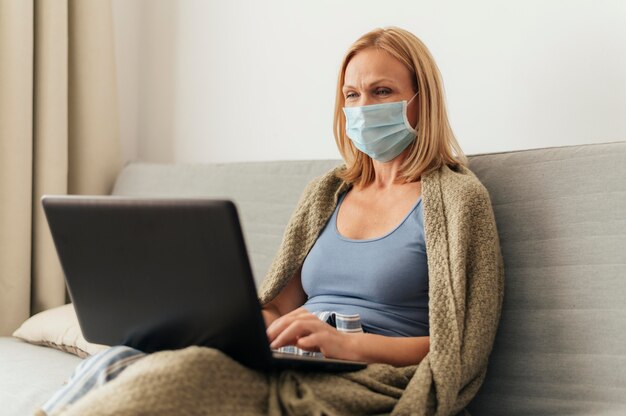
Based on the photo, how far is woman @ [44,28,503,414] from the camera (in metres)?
1.03

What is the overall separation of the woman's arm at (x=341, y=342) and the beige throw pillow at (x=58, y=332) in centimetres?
72

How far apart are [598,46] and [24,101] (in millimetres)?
1585

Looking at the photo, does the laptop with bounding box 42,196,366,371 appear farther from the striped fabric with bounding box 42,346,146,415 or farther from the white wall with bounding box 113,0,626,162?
the white wall with bounding box 113,0,626,162

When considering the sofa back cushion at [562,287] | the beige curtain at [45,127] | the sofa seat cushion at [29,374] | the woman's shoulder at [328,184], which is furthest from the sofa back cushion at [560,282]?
the beige curtain at [45,127]

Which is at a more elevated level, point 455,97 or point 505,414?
point 455,97

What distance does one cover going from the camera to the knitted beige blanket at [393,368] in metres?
0.98

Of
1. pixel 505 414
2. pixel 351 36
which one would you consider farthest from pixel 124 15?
pixel 505 414

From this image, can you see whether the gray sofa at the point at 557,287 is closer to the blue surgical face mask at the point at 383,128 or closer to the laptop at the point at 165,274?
the blue surgical face mask at the point at 383,128

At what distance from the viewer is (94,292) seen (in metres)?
1.18

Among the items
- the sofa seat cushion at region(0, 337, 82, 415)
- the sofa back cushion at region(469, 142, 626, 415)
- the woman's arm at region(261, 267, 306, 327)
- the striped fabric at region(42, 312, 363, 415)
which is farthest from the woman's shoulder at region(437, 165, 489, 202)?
the sofa seat cushion at region(0, 337, 82, 415)

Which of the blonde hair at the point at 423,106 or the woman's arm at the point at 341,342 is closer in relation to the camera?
the woman's arm at the point at 341,342

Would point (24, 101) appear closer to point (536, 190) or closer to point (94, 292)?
point (94, 292)

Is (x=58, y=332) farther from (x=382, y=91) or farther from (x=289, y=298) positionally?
(x=382, y=91)

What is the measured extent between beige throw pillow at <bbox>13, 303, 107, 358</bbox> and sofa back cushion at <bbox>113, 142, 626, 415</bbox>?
0.94 meters
